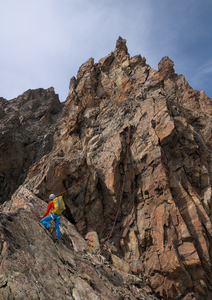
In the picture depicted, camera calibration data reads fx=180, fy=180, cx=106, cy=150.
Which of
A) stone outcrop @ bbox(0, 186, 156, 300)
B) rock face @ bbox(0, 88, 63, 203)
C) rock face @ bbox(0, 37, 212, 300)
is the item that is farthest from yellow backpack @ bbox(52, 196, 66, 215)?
rock face @ bbox(0, 88, 63, 203)

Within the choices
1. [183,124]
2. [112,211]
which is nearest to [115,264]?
[112,211]

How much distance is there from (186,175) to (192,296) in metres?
9.23

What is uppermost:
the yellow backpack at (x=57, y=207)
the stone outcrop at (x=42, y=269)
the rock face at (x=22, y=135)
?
the rock face at (x=22, y=135)

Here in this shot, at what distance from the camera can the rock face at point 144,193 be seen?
12250mm

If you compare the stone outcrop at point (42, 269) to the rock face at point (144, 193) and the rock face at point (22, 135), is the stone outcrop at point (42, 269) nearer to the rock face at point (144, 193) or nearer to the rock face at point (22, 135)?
the rock face at point (144, 193)

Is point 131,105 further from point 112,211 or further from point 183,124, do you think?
point 112,211

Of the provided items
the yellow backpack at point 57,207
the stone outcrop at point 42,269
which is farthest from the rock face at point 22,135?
the stone outcrop at point 42,269

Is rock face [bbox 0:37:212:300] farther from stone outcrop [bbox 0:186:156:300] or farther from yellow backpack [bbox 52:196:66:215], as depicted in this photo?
yellow backpack [bbox 52:196:66:215]

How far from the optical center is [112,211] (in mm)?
16188

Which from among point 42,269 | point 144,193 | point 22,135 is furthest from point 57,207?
point 22,135

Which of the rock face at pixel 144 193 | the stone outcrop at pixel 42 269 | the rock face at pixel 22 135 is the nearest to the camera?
the stone outcrop at pixel 42 269

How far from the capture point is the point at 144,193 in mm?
15680

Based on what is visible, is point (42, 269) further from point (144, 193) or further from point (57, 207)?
point (144, 193)

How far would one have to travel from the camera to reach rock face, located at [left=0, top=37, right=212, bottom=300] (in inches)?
482
